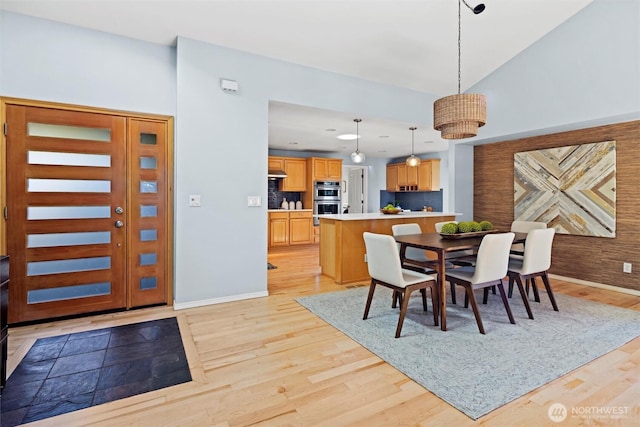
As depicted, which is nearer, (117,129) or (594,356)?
(594,356)

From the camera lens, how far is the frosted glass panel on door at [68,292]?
301cm

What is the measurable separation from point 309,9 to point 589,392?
3698mm

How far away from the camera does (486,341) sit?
8.57 ft

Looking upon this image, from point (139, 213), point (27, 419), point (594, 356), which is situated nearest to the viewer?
point (27, 419)

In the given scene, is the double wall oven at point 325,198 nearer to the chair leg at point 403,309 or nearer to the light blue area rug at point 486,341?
the light blue area rug at point 486,341

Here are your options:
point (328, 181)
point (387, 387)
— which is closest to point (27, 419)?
point (387, 387)

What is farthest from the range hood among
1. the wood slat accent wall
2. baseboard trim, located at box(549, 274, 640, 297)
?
baseboard trim, located at box(549, 274, 640, 297)

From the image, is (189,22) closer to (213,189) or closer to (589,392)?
(213,189)

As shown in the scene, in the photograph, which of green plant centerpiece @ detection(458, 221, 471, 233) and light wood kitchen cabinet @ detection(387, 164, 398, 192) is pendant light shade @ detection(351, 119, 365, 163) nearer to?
green plant centerpiece @ detection(458, 221, 471, 233)

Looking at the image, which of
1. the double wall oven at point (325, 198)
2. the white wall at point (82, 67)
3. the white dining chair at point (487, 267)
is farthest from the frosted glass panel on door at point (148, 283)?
the double wall oven at point (325, 198)

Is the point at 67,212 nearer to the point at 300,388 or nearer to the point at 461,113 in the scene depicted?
the point at 300,388

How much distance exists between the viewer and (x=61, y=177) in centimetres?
307

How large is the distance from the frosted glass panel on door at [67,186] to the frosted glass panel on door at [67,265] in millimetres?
656

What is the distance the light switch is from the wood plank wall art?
13.3 feet
